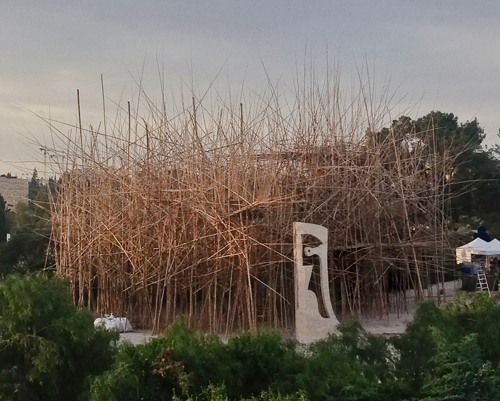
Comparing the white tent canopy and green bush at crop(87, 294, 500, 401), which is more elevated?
the white tent canopy

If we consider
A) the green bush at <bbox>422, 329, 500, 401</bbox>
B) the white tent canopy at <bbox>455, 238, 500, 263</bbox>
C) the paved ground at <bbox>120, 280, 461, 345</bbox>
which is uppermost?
the white tent canopy at <bbox>455, 238, 500, 263</bbox>

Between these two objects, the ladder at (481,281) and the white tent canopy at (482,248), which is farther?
the white tent canopy at (482,248)

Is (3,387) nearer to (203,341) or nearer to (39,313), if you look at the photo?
(39,313)

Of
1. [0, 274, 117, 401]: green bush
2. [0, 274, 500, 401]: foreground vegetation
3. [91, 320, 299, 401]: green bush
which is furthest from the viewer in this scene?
[0, 274, 117, 401]: green bush

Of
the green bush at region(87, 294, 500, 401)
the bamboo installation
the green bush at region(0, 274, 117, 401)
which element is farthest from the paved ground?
the green bush at region(0, 274, 117, 401)

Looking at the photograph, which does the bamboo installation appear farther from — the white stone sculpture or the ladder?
the ladder

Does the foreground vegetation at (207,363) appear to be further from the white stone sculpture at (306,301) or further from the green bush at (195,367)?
the white stone sculpture at (306,301)

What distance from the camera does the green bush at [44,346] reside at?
3648 mm

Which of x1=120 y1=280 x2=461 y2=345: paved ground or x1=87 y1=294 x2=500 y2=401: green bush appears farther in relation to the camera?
x1=120 y1=280 x2=461 y2=345: paved ground

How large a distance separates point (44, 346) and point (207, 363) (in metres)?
0.91

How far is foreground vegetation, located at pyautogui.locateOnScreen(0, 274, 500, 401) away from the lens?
340 centimetres

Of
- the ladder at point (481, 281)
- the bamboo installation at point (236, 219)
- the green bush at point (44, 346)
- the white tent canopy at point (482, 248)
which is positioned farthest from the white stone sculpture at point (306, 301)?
the white tent canopy at point (482, 248)

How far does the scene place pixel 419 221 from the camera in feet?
29.5

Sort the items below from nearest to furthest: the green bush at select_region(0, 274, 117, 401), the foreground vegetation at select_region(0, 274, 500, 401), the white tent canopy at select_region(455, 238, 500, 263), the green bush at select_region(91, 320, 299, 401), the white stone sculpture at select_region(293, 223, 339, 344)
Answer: the green bush at select_region(91, 320, 299, 401) < the foreground vegetation at select_region(0, 274, 500, 401) < the green bush at select_region(0, 274, 117, 401) < the white stone sculpture at select_region(293, 223, 339, 344) < the white tent canopy at select_region(455, 238, 500, 263)
